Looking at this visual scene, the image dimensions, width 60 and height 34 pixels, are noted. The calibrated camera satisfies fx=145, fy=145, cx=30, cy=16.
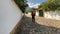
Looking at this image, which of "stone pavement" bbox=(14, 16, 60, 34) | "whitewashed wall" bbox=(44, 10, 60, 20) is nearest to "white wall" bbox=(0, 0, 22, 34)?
"stone pavement" bbox=(14, 16, 60, 34)

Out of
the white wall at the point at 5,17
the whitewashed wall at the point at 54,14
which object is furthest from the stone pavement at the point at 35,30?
the whitewashed wall at the point at 54,14

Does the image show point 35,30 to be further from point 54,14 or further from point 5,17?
point 54,14

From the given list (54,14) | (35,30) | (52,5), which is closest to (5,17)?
(35,30)

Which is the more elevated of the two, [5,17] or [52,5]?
[52,5]

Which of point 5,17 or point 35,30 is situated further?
point 35,30

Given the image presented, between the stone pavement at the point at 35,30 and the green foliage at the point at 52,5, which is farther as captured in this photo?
the green foliage at the point at 52,5

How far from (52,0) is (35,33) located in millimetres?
13806

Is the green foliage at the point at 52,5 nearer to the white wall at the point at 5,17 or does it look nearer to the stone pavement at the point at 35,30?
the stone pavement at the point at 35,30

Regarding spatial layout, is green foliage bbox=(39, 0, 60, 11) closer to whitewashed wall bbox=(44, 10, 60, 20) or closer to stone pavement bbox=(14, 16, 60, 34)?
whitewashed wall bbox=(44, 10, 60, 20)

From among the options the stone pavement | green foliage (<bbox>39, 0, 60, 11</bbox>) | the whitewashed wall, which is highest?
green foliage (<bbox>39, 0, 60, 11</bbox>)

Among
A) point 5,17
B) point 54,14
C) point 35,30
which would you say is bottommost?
point 35,30

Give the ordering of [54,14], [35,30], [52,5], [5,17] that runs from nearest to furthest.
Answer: [5,17]
[35,30]
[52,5]
[54,14]

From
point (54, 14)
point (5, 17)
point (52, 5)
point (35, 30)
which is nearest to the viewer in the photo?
point (5, 17)

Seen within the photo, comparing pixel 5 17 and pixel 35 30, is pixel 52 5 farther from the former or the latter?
pixel 5 17
